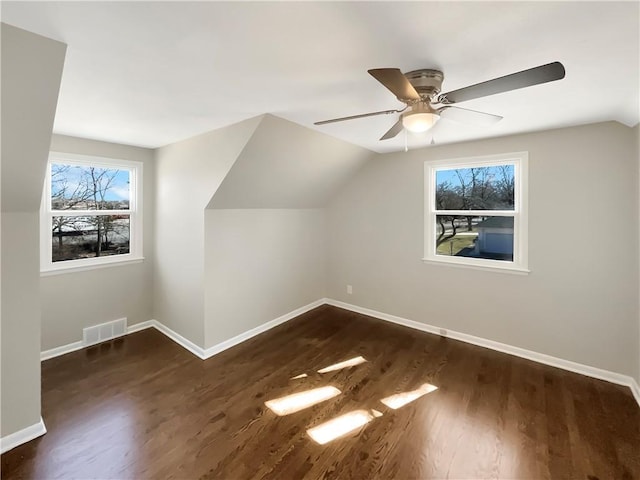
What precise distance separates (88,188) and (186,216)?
1.20 metres

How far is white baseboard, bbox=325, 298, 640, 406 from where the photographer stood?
262cm

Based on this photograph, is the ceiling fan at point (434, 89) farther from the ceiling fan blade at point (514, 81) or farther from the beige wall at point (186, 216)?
the beige wall at point (186, 216)

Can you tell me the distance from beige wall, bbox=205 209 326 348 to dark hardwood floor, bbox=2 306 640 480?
47 cm

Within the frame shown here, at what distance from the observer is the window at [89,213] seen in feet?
10.1

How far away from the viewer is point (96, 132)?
9.62 feet

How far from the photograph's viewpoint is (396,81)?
1.36 m

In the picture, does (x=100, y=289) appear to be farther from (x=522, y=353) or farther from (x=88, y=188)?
(x=522, y=353)

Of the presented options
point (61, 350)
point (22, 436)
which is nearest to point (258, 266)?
point (61, 350)

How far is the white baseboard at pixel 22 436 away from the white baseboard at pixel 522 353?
3486mm

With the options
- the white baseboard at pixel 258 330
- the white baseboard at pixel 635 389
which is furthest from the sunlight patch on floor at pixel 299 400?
the white baseboard at pixel 635 389

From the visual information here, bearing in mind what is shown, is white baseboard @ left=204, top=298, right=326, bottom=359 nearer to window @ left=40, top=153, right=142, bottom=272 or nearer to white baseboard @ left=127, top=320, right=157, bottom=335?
white baseboard @ left=127, top=320, right=157, bottom=335

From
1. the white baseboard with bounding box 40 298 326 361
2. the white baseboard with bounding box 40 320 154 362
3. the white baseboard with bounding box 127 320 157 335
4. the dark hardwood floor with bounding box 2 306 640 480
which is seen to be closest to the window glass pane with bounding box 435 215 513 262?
the dark hardwood floor with bounding box 2 306 640 480

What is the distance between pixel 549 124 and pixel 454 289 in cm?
191

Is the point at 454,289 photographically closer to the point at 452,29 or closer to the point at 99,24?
the point at 452,29
